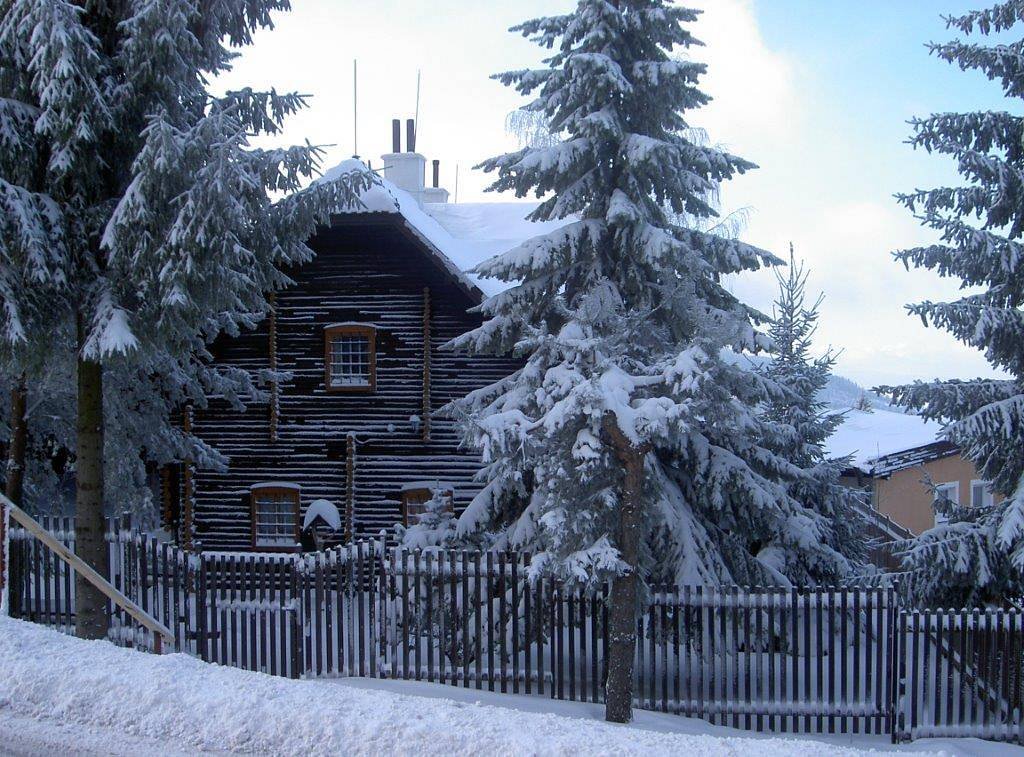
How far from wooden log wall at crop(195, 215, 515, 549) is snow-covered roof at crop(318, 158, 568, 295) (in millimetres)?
802

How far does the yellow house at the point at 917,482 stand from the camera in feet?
80.6

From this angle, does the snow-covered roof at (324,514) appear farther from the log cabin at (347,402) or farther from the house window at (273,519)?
the house window at (273,519)

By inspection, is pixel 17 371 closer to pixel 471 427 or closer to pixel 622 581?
pixel 471 427

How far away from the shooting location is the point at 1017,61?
37.2 feet

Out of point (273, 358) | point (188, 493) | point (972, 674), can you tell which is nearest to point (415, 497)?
point (273, 358)

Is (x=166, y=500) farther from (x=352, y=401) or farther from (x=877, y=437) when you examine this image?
(x=877, y=437)

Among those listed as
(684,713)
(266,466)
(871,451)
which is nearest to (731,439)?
(684,713)

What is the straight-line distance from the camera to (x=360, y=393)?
19.0 m

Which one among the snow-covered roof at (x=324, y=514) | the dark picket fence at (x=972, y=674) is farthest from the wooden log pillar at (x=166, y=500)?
the dark picket fence at (x=972, y=674)

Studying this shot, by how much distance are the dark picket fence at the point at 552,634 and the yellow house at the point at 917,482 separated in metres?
14.7

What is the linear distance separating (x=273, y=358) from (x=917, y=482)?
64.6 ft

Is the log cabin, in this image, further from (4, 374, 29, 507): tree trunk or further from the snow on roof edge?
(4, 374, 29, 507): tree trunk

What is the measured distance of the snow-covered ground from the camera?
538 centimetres

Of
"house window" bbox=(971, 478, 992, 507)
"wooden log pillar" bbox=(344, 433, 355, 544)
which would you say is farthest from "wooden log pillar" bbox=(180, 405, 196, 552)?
"house window" bbox=(971, 478, 992, 507)
